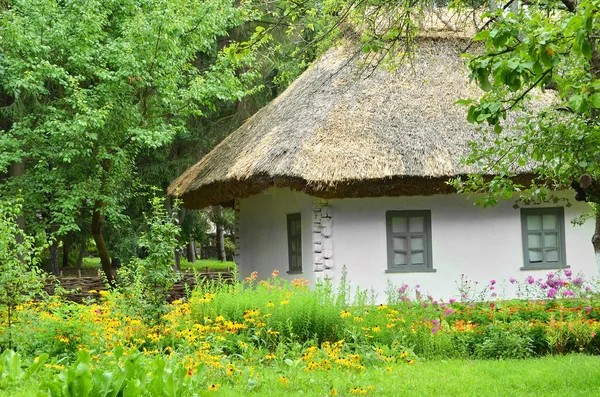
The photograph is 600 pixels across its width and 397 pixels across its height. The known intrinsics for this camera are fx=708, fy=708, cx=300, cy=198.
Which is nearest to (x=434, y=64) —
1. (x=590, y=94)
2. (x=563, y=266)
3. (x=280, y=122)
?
(x=280, y=122)

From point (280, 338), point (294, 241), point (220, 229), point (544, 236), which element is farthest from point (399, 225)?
point (220, 229)

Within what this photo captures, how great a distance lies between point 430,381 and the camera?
22.0 ft

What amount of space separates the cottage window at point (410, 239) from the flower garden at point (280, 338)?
3292 millimetres

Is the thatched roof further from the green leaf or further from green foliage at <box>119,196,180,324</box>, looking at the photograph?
the green leaf

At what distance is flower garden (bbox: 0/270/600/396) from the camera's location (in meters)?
6.11

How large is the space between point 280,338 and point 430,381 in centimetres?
179

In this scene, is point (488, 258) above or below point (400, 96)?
below

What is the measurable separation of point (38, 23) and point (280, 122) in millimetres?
4785

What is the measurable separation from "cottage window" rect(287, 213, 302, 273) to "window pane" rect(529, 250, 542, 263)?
438cm

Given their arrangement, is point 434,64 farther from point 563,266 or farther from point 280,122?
point 563,266

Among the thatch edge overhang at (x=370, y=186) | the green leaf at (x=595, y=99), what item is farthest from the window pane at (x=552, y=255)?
the green leaf at (x=595, y=99)

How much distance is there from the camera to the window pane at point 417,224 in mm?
13211

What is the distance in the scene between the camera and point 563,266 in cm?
1339

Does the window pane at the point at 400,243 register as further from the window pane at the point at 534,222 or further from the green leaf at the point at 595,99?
the green leaf at the point at 595,99
